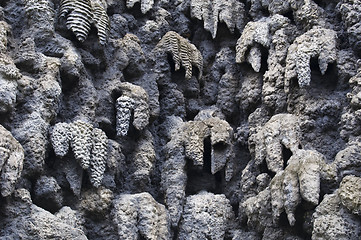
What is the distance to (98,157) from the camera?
4184mm

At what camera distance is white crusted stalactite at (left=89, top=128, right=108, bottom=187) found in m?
4.13

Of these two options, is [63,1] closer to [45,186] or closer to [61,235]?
[45,186]

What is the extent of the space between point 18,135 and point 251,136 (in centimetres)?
158

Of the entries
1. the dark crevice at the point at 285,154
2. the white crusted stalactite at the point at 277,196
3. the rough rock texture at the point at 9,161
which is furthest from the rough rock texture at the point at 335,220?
the rough rock texture at the point at 9,161

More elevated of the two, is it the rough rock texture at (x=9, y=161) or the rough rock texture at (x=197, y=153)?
the rough rock texture at (x=197, y=153)

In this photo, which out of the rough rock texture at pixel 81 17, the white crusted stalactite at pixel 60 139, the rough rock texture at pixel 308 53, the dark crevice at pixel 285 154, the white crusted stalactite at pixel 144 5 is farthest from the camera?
the white crusted stalactite at pixel 144 5

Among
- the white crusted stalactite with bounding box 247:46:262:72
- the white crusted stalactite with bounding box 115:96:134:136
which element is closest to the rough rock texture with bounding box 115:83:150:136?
the white crusted stalactite with bounding box 115:96:134:136

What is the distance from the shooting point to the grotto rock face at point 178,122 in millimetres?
3912

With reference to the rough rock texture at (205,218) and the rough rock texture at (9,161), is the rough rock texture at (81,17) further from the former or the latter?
the rough rock texture at (205,218)

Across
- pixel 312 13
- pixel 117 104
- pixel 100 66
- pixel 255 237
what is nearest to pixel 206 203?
pixel 255 237

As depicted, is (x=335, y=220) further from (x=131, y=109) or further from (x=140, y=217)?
(x=131, y=109)

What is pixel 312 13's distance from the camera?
4.78m

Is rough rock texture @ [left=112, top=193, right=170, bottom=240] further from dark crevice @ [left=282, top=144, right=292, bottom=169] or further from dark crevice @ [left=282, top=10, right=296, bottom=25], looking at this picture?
dark crevice @ [left=282, top=10, right=296, bottom=25]

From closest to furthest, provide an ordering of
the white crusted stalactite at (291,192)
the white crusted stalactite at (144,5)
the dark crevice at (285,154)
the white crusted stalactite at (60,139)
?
the white crusted stalactite at (291,192)
the white crusted stalactite at (60,139)
the dark crevice at (285,154)
the white crusted stalactite at (144,5)
